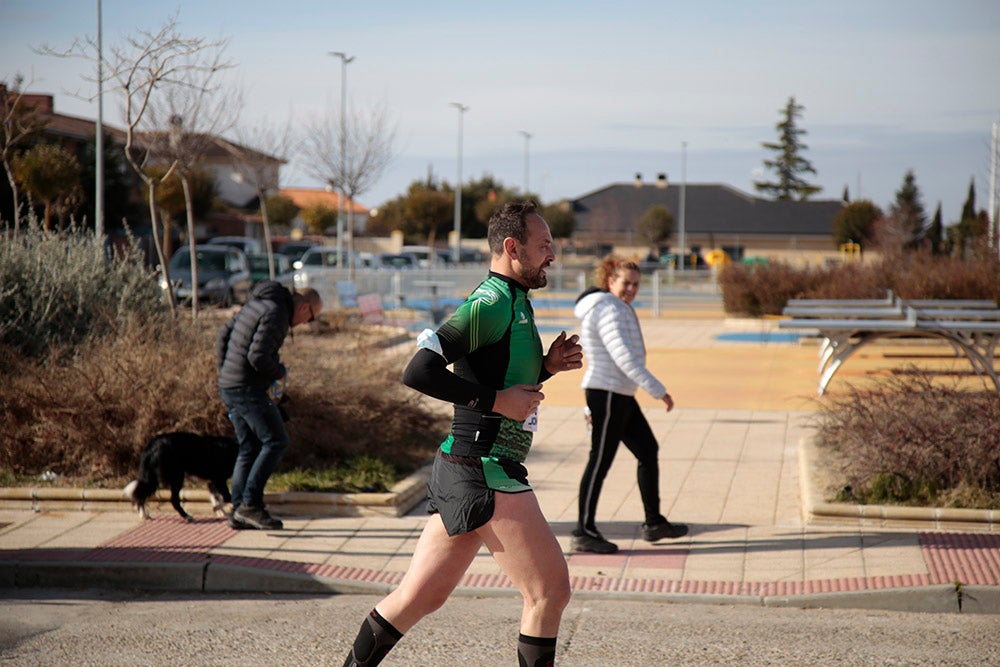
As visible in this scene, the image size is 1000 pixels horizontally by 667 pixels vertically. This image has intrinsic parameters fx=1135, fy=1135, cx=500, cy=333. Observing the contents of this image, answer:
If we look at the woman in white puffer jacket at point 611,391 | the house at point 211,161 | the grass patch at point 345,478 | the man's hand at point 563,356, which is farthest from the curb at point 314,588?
the house at point 211,161

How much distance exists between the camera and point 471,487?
3.82 metres

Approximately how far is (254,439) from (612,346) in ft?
7.80

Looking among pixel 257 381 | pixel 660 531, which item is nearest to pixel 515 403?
pixel 660 531

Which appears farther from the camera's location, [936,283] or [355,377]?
[936,283]

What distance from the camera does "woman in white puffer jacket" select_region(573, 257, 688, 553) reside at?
664cm

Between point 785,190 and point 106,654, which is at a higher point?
point 785,190

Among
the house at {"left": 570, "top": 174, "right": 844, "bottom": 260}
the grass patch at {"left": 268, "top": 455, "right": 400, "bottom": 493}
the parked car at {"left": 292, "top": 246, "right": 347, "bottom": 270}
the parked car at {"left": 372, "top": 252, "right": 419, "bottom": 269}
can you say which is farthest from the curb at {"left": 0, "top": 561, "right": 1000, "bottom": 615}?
the house at {"left": 570, "top": 174, "right": 844, "bottom": 260}

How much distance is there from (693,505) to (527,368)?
4500 millimetres

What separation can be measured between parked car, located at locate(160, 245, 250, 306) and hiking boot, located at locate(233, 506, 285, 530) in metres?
19.6

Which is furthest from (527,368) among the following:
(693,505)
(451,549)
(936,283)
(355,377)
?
(936,283)

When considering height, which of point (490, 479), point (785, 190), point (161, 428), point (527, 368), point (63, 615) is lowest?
point (63, 615)

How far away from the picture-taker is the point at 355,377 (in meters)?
9.50

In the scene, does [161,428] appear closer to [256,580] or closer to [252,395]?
[252,395]

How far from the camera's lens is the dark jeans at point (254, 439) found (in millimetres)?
7043
